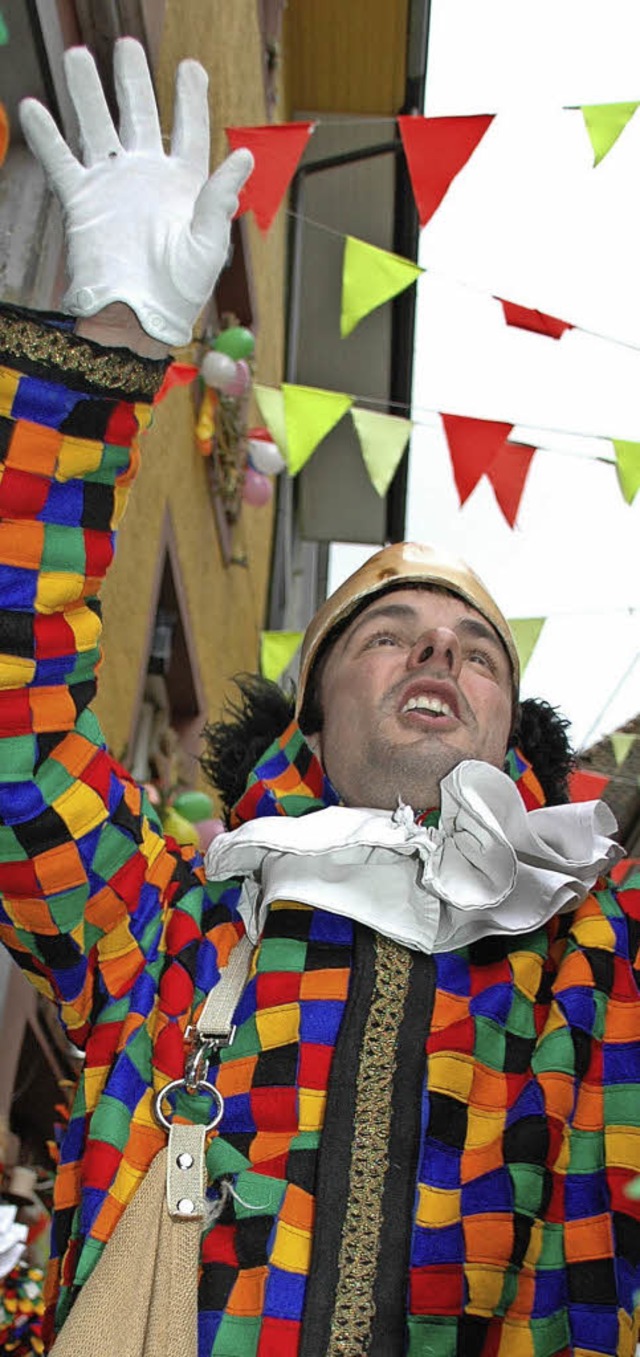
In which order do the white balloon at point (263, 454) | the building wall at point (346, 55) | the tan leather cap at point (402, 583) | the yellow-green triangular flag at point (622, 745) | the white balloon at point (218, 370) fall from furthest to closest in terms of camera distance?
the building wall at point (346, 55)
the white balloon at point (263, 454)
the white balloon at point (218, 370)
the yellow-green triangular flag at point (622, 745)
the tan leather cap at point (402, 583)

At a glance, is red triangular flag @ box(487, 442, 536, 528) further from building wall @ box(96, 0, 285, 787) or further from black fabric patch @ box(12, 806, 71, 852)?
black fabric patch @ box(12, 806, 71, 852)

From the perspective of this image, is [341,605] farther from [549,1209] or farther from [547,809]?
[549,1209]

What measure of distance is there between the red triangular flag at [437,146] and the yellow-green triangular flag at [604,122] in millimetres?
252

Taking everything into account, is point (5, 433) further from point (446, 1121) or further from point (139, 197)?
point (446, 1121)

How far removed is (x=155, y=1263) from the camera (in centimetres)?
157

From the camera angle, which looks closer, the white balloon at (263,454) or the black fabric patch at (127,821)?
the black fabric patch at (127,821)

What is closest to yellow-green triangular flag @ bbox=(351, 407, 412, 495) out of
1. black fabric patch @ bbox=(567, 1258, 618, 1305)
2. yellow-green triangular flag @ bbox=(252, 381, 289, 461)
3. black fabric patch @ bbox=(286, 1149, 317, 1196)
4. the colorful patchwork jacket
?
yellow-green triangular flag @ bbox=(252, 381, 289, 461)

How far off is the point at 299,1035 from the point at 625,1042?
412 millimetres

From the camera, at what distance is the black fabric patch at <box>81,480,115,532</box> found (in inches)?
68.1

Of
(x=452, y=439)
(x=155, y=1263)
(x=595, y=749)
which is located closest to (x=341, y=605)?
(x=155, y=1263)

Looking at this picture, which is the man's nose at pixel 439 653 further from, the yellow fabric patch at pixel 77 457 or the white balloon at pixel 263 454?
the white balloon at pixel 263 454

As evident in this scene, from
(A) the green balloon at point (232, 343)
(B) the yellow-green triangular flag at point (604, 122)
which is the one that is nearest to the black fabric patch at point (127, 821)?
(B) the yellow-green triangular flag at point (604, 122)

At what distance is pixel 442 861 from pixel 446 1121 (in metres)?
0.36

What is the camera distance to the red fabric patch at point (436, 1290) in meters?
1.52
